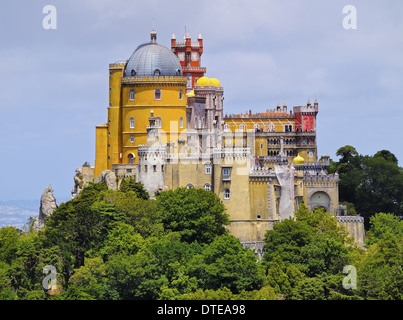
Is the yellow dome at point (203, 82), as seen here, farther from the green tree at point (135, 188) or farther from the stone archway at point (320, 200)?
the green tree at point (135, 188)

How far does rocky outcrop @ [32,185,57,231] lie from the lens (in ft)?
385

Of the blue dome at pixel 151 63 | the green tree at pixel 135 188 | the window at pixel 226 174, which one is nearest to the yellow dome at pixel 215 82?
the blue dome at pixel 151 63

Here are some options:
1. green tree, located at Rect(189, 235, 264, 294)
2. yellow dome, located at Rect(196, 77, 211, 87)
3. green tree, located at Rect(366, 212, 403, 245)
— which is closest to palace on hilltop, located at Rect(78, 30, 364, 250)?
yellow dome, located at Rect(196, 77, 211, 87)

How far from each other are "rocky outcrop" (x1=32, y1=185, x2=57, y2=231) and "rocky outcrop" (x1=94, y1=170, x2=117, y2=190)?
4581 mm

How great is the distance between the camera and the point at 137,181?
379 feet

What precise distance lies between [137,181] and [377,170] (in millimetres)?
45456

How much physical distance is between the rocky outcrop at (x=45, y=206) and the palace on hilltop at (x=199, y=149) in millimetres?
5326

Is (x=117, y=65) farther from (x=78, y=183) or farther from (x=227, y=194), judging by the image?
(x=227, y=194)

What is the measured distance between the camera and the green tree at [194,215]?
110 m

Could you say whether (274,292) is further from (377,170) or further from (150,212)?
(377,170)

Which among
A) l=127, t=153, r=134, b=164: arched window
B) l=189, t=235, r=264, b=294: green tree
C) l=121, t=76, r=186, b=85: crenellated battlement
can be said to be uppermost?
l=121, t=76, r=186, b=85: crenellated battlement

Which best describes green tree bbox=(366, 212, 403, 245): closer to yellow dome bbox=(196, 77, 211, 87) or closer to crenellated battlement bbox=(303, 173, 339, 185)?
crenellated battlement bbox=(303, 173, 339, 185)

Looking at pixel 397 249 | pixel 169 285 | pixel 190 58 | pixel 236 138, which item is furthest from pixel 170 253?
pixel 190 58

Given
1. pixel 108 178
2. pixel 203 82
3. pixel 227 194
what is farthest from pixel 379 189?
pixel 108 178
